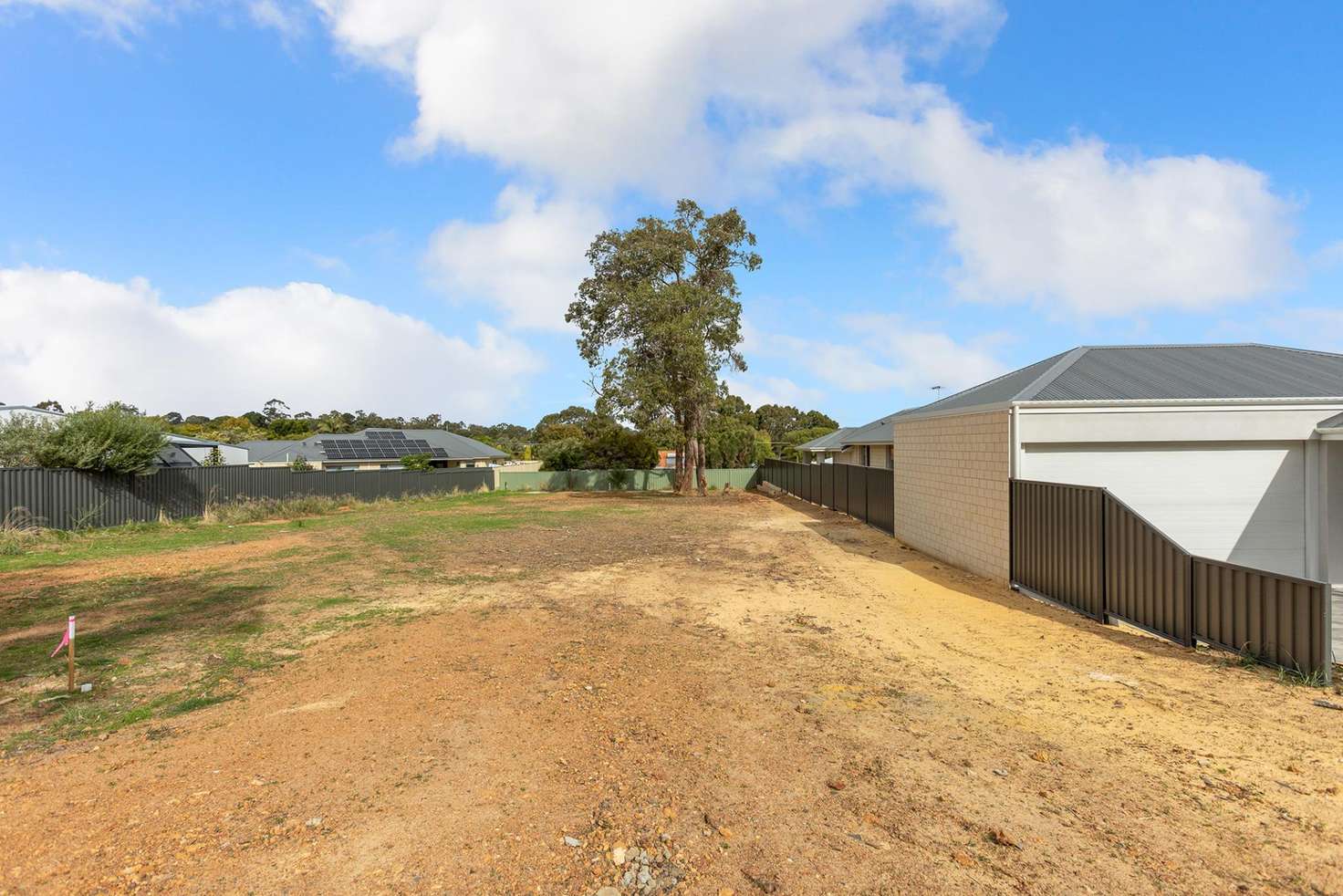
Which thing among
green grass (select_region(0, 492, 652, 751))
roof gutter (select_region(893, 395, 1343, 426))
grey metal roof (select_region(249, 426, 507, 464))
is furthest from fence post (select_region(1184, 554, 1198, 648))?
grey metal roof (select_region(249, 426, 507, 464))

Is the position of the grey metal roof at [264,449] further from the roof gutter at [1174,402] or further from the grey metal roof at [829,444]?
the roof gutter at [1174,402]

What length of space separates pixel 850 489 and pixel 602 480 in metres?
20.6

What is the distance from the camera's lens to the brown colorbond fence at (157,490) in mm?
16516

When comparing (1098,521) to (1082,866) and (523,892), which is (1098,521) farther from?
(523,892)

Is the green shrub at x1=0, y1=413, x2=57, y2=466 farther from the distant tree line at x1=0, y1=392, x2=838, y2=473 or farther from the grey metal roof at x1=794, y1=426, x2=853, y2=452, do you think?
the grey metal roof at x1=794, y1=426, x2=853, y2=452

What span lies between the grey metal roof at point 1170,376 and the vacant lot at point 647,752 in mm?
4131

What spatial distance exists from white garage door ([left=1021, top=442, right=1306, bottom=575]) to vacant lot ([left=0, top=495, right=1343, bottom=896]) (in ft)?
8.87

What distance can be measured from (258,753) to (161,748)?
0.72m

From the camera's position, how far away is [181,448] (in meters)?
27.4

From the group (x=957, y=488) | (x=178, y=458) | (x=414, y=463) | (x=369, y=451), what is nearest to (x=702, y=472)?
(x=414, y=463)

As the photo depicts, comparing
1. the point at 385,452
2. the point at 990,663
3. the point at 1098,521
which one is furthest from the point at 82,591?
the point at 385,452

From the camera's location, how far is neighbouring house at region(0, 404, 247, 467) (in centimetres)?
2253

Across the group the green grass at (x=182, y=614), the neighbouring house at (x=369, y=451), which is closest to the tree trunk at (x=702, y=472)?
the green grass at (x=182, y=614)

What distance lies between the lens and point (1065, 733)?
442 cm
